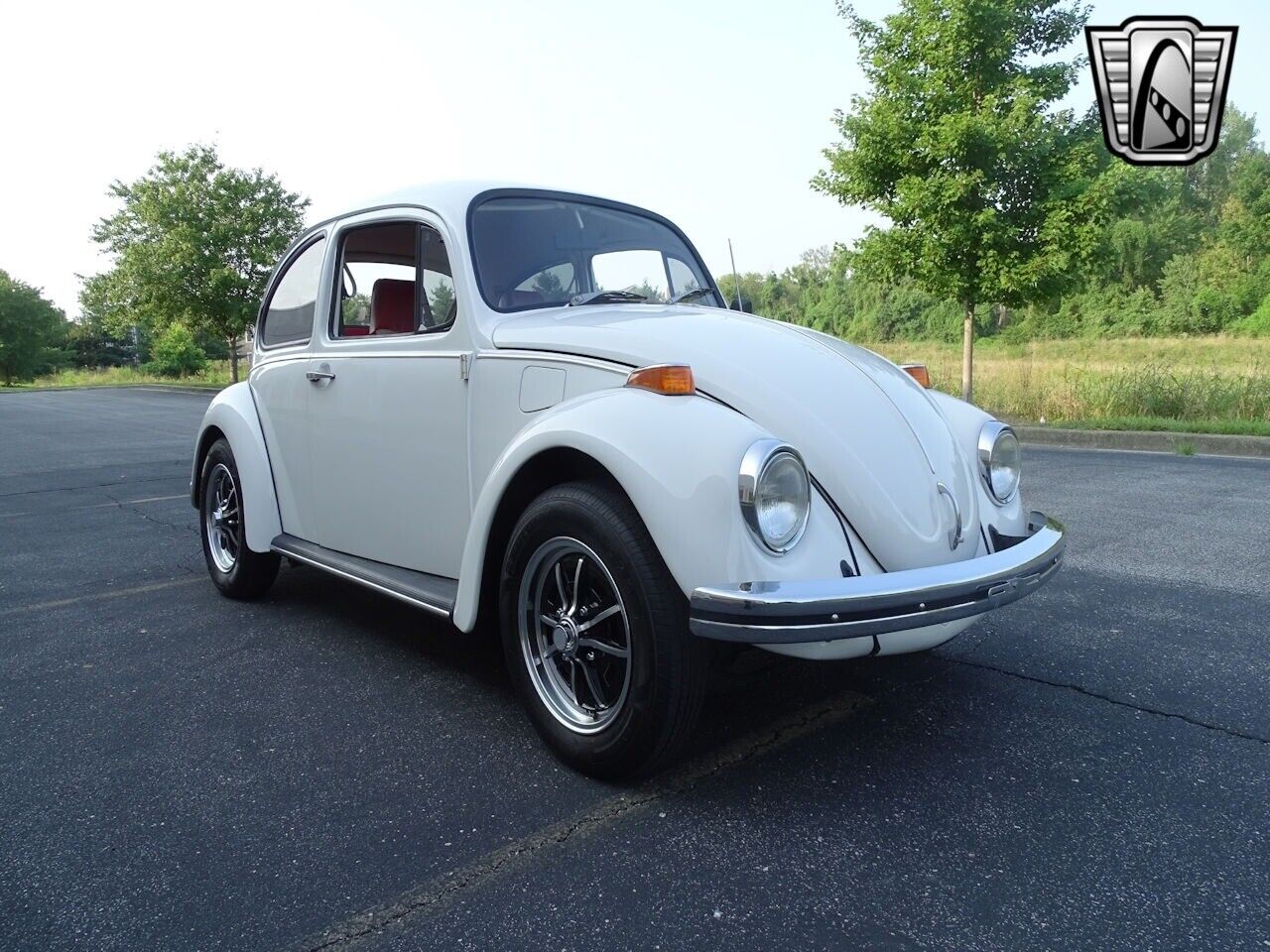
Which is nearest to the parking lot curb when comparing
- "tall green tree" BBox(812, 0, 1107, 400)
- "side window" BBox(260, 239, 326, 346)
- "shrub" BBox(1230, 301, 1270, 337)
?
"tall green tree" BBox(812, 0, 1107, 400)

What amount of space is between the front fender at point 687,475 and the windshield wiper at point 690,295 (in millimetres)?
1400

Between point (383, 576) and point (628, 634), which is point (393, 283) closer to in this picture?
point (383, 576)

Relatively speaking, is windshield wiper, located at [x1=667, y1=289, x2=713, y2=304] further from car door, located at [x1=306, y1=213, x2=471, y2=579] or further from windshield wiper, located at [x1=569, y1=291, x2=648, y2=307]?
car door, located at [x1=306, y1=213, x2=471, y2=579]

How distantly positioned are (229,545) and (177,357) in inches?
1954

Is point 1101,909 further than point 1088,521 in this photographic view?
No

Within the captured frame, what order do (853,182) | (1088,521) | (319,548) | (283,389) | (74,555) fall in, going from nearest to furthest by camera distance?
(319,548) → (283,389) → (74,555) → (1088,521) → (853,182)

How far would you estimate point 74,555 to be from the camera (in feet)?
19.2

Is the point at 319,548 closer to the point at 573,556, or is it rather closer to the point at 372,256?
the point at 372,256

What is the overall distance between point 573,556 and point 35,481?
8.94m

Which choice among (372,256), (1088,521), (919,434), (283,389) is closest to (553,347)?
(919,434)

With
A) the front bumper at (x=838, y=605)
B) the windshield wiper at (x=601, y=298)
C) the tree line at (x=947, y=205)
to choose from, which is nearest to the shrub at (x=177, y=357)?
the tree line at (x=947, y=205)

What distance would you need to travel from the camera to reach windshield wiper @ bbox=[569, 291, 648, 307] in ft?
11.4

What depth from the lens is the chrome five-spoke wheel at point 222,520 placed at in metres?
4.71

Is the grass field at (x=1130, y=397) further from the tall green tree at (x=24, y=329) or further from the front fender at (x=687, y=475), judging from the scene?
the tall green tree at (x=24, y=329)
